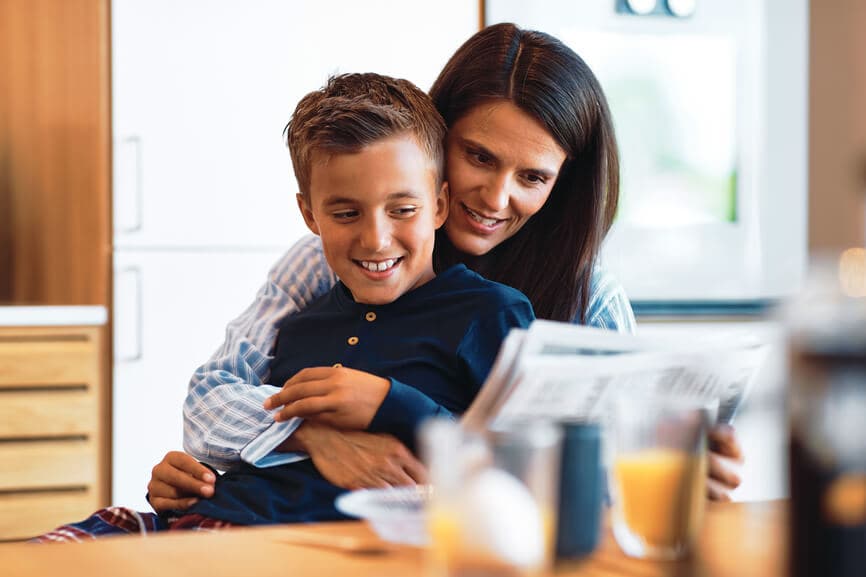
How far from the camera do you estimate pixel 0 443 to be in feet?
8.66

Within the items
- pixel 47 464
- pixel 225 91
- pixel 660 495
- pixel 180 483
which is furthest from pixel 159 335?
pixel 660 495

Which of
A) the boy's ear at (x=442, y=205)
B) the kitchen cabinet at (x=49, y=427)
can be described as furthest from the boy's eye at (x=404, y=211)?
the kitchen cabinet at (x=49, y=427)

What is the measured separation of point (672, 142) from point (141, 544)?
2.75m

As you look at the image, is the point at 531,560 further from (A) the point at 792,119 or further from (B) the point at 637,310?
(A) the point at 792,119

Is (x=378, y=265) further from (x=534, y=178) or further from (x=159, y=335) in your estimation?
(x=159, y=335)

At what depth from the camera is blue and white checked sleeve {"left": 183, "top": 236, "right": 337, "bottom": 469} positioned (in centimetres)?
132

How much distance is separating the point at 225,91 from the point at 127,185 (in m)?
0.36

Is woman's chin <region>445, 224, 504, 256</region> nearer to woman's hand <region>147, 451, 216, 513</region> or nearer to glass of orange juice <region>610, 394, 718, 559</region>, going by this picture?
woman's hand <region>147, 451, 216, 513</region>

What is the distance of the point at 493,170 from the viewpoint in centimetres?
163

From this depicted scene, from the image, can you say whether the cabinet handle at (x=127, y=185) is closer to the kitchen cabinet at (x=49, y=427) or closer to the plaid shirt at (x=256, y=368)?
the kitchen cabinet at (x=49, y=427)

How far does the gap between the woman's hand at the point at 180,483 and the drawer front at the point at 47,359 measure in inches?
56.7

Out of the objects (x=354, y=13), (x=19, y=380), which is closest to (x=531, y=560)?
(x=19, y=380)

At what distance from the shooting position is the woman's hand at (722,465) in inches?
42.9

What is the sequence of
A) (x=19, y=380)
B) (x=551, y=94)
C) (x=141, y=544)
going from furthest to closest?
(x=19, y=380)
(x=551, y=94)
(x=141, y=544)
